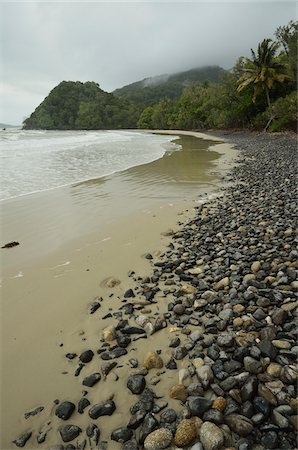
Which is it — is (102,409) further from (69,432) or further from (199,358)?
(199,358)

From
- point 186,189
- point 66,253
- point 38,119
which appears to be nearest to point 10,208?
point 66,253

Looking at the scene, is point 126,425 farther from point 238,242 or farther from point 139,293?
point 238,242

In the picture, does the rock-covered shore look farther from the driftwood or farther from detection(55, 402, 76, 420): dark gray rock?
the driftwood

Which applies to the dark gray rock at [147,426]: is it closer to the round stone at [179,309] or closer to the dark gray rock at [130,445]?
the dark gray rock at [130,445]

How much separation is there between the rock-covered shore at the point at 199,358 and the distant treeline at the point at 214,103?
26.5m

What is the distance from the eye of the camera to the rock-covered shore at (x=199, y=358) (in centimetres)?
193

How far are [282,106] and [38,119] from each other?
519 ft

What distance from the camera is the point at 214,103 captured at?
52.4 meters

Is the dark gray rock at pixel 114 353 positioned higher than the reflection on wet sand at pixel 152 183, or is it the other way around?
the reflection on wet sand at pixel 152 183

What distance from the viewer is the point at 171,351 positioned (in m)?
2.68

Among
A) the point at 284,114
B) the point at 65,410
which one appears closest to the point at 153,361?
the point at 65,410

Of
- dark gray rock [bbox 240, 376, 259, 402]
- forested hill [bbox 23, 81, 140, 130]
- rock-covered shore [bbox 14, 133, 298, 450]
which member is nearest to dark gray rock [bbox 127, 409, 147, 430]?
rock-covered shore [bbox 14, 133, 298, 450]


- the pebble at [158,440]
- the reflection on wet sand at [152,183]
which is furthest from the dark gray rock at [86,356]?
the reflection on wet sand at [152,183]

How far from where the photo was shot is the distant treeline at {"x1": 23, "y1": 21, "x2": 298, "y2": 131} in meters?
31.0
